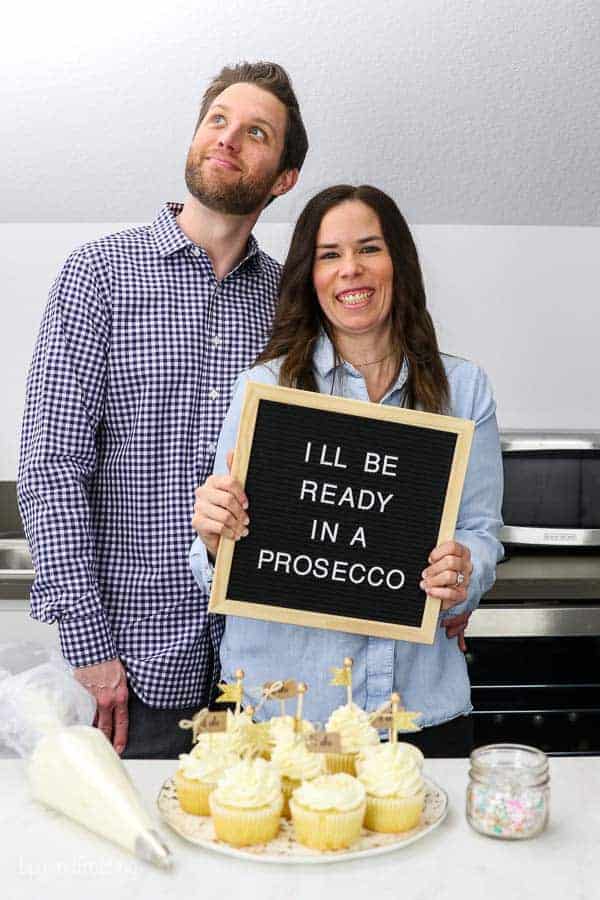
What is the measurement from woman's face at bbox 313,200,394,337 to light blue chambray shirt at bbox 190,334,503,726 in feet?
0.26

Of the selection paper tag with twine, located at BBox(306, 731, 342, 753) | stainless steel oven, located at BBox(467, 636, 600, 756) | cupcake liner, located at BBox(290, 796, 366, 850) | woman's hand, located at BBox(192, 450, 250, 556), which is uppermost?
woman's hand, located at BBox(192, 450, 250, 556)

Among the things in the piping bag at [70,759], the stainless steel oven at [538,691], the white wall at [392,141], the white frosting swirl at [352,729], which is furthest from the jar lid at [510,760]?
the white wall at [392,141]

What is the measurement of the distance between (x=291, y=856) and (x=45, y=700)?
38cm

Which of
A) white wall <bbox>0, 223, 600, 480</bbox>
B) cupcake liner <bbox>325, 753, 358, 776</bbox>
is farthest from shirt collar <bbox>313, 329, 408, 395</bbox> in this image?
white wall <bbox>0, 223, 600, 480</bbox>

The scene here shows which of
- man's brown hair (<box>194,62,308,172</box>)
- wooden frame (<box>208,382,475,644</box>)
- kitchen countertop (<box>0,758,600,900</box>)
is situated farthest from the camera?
man's brown hair (<box>194,62,308,172</box>)

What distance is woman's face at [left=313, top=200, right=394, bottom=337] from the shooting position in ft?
5.49

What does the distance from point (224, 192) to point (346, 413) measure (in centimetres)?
60

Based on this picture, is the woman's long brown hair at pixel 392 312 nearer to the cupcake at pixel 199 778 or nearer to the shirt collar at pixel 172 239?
the shirt collar at pixel 172 239

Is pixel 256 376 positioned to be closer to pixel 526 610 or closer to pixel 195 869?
Answer: pixel 195 869

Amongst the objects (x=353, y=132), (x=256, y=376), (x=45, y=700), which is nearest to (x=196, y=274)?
(x=256, y=376)

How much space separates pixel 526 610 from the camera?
8.25 ft

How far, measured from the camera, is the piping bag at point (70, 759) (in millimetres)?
1086

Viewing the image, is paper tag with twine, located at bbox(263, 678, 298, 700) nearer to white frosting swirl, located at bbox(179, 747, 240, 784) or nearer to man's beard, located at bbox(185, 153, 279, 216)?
white frosting swirl, located at bbox(179, 747, 240, 784)

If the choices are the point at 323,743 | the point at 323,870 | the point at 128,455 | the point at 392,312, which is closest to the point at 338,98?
the point at 392,312
